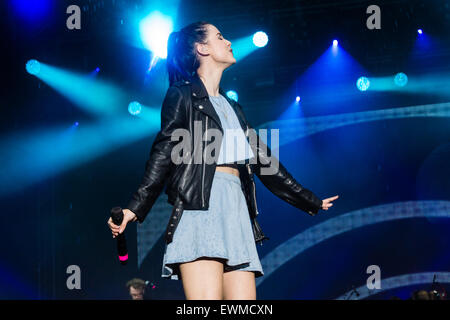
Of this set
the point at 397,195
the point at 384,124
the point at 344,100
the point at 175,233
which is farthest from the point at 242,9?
the point at 175,233

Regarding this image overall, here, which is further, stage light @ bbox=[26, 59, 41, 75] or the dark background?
stage light @ bbox=[26, 59, 41, 75]

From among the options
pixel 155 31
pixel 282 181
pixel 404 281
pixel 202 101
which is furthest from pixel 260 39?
pixel 202 101

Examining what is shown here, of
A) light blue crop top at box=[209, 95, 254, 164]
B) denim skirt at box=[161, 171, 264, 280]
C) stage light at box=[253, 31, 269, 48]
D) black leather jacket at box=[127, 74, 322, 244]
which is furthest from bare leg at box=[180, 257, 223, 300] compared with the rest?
stage light at box=[253, 31, 269, 48]

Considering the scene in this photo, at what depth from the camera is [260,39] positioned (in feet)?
29.2

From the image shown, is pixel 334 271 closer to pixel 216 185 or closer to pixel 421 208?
pixel 421 208

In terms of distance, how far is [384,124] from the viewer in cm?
984

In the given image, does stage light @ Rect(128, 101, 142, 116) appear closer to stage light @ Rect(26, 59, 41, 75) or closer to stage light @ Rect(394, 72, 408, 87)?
stage light @ Rect(26, 59, 41, 75)

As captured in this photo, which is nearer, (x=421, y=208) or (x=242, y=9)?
(x=242, y=9)

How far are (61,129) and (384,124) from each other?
19.2 ft

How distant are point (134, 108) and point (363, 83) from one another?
4.20 metres

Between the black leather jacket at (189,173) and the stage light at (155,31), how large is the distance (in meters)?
5.88

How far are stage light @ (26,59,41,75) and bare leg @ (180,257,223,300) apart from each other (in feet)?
23.7

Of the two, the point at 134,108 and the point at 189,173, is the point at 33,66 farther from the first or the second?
the point at 189,173

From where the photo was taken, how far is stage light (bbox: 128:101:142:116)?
9.84 meters
